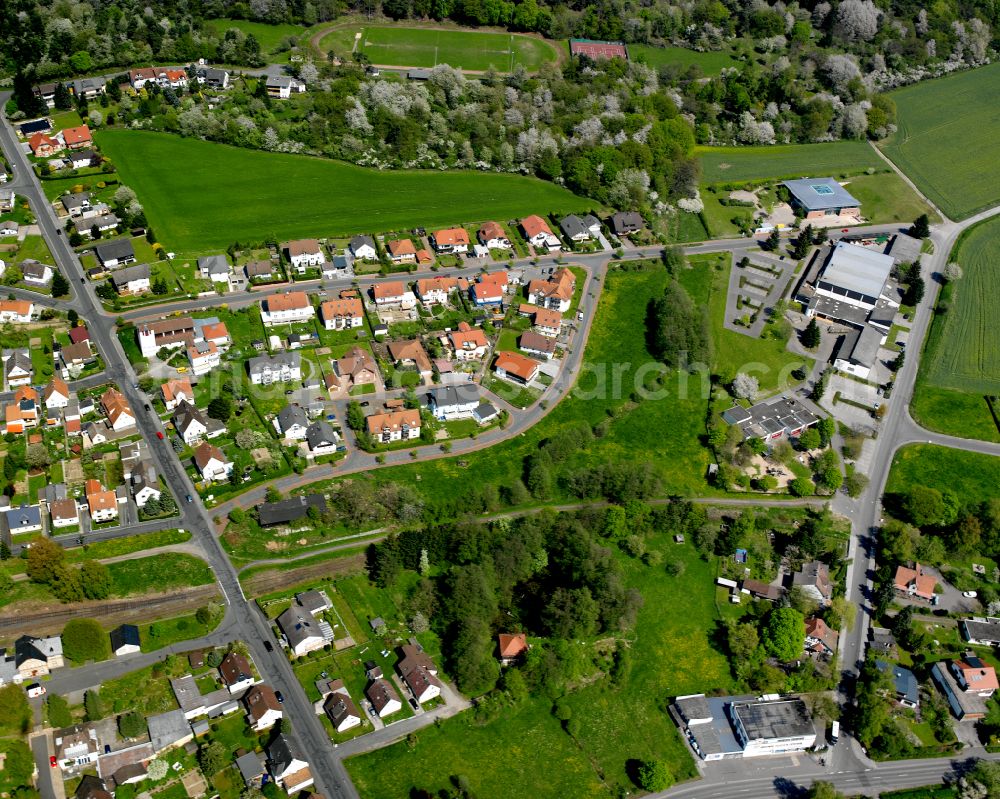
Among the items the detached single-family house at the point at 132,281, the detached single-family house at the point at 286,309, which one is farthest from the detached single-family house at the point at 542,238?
the detached single-family house at the point at 132,281

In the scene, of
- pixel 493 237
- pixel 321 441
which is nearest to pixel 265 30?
pixel 493 237

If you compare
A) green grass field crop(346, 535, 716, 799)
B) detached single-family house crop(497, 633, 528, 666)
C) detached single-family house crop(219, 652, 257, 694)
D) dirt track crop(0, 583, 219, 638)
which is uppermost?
dirt track crop(0, 583, 219, 638)

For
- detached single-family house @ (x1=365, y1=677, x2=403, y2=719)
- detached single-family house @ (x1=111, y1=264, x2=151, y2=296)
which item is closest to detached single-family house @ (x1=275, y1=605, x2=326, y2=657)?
detached single-family house @ (x1=365, y1=677, x2=403, y2=719)

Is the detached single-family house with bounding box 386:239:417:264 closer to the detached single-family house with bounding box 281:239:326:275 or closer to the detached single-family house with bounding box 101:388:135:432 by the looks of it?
the detached single-family house with bounding box 281:239:326:275

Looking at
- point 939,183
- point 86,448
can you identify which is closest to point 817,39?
point 939,183

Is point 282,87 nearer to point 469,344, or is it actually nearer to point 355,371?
point 469,344

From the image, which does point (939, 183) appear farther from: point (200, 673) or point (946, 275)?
point (200, 673)

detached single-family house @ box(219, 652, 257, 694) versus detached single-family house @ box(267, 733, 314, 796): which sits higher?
detached single-family house @ box(219, 652, 257, 694)

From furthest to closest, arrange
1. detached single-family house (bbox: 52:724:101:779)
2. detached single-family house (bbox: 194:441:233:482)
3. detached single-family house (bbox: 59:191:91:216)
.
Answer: detached single-family house (bbox: 59:191:91:216) → detached single-family house (bbox: 194:441:233:482) → detached single-family house (bbox: 52:724:101:779)
